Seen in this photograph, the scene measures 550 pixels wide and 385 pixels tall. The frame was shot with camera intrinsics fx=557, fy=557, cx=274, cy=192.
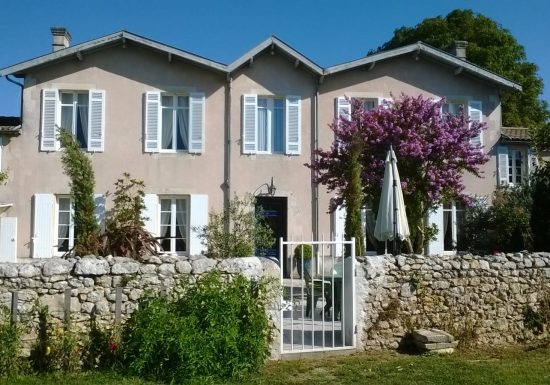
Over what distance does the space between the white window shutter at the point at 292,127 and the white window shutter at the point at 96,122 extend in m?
5.19

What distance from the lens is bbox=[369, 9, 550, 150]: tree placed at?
24.1 m

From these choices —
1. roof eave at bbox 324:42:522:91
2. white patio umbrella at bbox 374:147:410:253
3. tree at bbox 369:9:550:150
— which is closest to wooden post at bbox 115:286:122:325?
white patio umbrella at bbox 374:147:410:253

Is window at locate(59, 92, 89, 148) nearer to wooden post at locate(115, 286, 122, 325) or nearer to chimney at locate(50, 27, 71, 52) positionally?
chimney at locate(50, 27, 71, 52)

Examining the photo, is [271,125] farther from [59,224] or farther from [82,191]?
[59,224]

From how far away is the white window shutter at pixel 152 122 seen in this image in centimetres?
1570

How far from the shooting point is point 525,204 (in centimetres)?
1484

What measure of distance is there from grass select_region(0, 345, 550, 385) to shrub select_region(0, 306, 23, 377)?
0.18 metres

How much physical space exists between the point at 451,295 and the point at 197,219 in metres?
8.68

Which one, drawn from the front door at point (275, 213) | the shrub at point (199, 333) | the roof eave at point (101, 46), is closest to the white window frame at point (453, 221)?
the front door at point (275, 213)

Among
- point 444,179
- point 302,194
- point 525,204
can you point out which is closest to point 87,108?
point 302,194

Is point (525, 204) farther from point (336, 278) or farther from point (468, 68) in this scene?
point (336, 278)

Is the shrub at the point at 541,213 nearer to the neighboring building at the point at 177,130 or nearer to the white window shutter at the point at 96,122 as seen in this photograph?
the neighboring building at the point at 177,130

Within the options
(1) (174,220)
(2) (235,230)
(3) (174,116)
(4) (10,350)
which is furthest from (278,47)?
(4) (10,350)

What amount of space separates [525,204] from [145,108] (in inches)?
422
